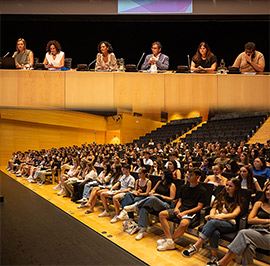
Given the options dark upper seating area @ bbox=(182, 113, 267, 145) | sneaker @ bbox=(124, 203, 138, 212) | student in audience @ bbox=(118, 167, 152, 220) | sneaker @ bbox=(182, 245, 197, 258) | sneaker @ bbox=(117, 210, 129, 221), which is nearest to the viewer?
sneaker @ bbox=(182, 245, 197, 258)

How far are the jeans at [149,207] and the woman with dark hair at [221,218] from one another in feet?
1.94

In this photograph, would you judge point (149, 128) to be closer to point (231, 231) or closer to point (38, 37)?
point (38, 37)

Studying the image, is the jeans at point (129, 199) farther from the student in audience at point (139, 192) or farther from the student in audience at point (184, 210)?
the student in audience at point (184, 210)

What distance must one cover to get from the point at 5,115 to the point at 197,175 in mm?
10706

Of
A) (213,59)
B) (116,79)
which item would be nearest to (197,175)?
(213,59)

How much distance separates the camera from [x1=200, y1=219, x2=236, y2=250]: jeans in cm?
222

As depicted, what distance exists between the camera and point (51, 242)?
2715mm

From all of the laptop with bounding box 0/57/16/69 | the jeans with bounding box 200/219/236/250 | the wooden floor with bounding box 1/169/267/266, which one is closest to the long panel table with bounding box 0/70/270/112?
the laptop with bounding box 0/57/16/69

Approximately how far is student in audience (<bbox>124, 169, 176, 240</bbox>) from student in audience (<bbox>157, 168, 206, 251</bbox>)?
0.53 feet

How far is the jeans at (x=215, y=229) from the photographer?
7.28ft

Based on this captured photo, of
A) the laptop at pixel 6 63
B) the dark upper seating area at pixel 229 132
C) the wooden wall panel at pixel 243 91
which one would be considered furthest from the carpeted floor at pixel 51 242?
the dark upper seating area at pixel 229 132

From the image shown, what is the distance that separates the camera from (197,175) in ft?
9.05

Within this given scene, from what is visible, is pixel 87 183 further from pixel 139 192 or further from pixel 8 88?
pixel 8 88

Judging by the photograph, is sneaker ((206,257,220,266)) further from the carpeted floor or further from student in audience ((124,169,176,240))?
student in audience ((124,169,176,240))
